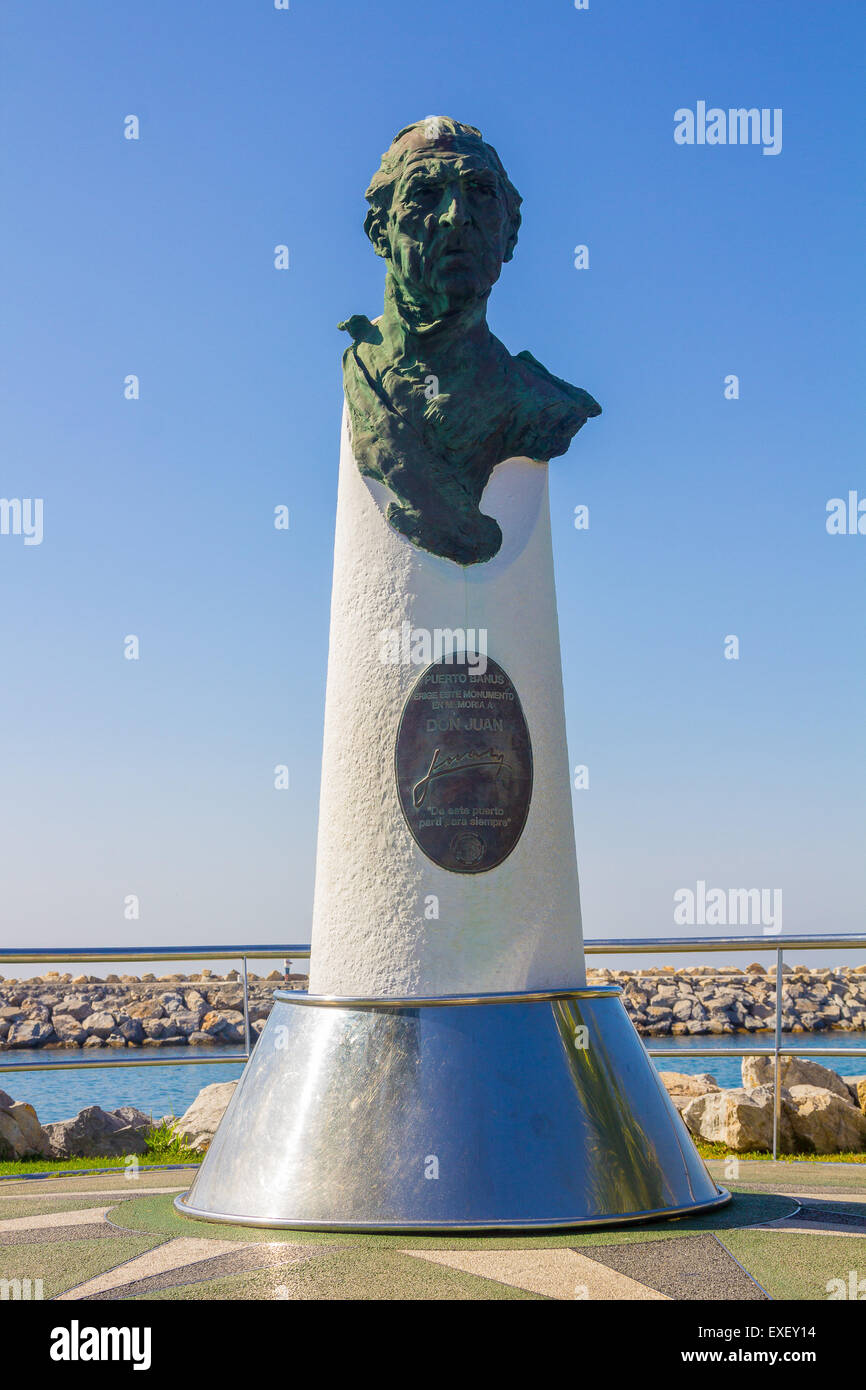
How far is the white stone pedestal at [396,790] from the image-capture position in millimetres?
6297

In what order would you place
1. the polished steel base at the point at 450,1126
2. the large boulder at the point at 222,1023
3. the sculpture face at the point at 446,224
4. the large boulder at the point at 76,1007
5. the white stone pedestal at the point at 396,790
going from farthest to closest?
the large boulder at the point at 76,1007, the large boulder at the point at 222,1023, the sculpture face at the point at 446,224, the white stone pedestal at the point at 396,790, the polished steel base at the point at 450,1126

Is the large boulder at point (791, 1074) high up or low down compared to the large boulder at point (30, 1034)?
up

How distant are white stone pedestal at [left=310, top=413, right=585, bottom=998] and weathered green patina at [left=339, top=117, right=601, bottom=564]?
0.44 ft

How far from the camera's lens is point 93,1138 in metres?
8.83

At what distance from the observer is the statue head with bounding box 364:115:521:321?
259 inches

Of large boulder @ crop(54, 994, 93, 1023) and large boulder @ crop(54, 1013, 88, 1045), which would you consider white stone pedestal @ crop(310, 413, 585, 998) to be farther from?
large boulder @ crop(54, 994, 93, 1023)

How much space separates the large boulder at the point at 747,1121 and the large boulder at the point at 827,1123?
7cm

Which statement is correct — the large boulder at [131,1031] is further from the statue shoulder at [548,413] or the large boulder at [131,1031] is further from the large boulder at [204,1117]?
the statue shoulder at [548,413]

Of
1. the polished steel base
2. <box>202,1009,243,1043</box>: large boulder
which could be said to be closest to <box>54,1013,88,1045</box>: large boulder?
<box>202,1009,243,1043</box>: large boulder

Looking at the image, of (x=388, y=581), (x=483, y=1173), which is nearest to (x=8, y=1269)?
(x=483, y=1173)

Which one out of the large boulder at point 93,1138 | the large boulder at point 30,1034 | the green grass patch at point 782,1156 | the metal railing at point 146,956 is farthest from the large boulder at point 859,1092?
the large boulder at point 30,1034

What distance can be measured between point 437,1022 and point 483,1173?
0.67m

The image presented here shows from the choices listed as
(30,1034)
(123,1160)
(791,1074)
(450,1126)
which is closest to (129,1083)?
(30,1034)

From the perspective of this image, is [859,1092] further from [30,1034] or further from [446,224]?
[30,1034]
